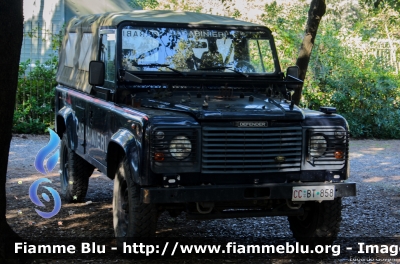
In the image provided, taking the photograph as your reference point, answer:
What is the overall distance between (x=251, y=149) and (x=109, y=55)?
89.7 inches

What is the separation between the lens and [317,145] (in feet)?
19.4

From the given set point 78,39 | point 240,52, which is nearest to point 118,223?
point 240,52

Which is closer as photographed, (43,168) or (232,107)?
(232,107)

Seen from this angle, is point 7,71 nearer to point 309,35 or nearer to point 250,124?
point 250,124

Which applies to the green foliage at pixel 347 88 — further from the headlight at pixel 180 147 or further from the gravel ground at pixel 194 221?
the headlight at pixel 180 147

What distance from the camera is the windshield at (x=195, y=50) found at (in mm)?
6922

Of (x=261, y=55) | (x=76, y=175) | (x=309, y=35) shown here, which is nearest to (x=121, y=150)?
(x=261, y=55)

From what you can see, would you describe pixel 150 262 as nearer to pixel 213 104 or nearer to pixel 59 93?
pixel 213 104

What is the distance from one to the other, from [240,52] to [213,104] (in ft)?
4.89

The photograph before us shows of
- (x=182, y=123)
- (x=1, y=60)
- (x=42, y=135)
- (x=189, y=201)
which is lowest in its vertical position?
(x=42, y=135)

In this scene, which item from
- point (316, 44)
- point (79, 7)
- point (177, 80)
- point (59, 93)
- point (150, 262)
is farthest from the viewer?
point (79, 7)

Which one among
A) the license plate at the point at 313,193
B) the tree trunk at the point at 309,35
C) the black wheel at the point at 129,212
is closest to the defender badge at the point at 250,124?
the license plate at the point at 313,193

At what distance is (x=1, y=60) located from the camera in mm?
5348

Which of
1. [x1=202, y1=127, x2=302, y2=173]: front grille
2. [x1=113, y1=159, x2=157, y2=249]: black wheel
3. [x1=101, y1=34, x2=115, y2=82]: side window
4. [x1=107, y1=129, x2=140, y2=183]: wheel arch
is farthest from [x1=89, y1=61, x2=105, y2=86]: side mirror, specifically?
[x1=202, y1=127, x2=302, y2=173]: front grille
